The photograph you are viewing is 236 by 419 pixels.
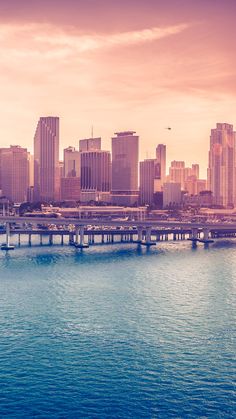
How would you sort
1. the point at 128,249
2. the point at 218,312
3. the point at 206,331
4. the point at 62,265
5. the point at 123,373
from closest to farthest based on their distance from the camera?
the point at 123,373, the point at 206,331, the point at 218,312, the point at 62,265, the point at 128,249

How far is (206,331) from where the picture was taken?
64438mm

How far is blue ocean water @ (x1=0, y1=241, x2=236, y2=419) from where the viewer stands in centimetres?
4506

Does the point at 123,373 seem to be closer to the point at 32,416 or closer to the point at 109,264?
the point at 32,416

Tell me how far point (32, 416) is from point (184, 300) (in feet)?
141

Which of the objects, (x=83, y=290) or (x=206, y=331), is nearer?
(x=206, y=331)

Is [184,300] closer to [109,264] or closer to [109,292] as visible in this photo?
[109,292]

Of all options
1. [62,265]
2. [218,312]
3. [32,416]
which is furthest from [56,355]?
[62,265]

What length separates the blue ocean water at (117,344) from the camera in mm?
45062

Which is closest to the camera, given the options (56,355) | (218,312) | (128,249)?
(56,355)

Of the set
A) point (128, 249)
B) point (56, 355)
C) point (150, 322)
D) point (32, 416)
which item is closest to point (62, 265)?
point (128, 249)

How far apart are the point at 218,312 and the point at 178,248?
92.6 metres

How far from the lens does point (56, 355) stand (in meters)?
55.3

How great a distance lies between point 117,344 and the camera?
2315 inches

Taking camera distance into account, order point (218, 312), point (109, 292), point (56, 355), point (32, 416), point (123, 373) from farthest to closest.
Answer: point (109, 292) < point (218, 312) < point (56, 355) < point (123, 373) < point (32, 416)
